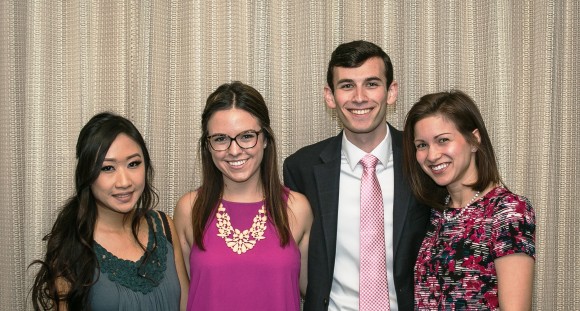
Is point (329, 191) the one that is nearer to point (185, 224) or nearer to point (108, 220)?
point (185, 224)

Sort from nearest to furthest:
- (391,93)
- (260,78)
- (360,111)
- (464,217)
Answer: (464,217), (360,111), (391,93), (260,78)

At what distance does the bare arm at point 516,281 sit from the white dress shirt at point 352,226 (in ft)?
1.75

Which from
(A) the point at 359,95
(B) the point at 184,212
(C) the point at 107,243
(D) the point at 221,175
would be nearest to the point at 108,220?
(C) the point at 107,243

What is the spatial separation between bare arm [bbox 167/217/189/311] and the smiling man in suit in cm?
48

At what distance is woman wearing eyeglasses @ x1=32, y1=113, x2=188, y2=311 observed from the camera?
2086mm

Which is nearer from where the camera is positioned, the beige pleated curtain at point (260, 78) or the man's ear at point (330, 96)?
the man's ear at point (330, 96)

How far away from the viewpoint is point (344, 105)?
245 cm

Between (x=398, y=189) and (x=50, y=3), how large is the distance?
72.2 inches

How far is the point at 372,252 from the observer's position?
2.36 metres

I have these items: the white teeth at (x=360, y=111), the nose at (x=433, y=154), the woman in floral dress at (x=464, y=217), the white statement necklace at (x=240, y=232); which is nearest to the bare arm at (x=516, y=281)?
the woman in floral dress at (x=464, y=217)

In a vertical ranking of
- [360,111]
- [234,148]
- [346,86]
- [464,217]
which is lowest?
[464,217]

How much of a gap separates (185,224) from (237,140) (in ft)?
1.35

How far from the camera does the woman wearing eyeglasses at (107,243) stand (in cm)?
209

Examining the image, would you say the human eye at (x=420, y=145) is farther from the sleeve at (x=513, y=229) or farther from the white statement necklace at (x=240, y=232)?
the white statement necklace at (x=240, y=232)
